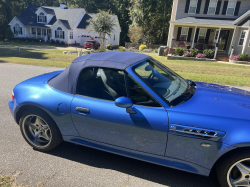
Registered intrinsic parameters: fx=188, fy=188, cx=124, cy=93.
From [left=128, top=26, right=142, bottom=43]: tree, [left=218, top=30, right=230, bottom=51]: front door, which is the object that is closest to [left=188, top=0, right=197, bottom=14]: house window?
[left=218, top=30, right=230, bottom=51]: front door

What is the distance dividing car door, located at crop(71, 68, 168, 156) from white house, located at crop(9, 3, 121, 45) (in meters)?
32.4

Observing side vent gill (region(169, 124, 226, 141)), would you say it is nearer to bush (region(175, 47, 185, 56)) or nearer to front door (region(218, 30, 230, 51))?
bush (region(175, 47, 185, 56))

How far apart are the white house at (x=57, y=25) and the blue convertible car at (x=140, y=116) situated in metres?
32.2

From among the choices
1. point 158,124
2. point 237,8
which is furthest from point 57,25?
point 158,124

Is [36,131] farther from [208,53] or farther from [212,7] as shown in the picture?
[212,7]

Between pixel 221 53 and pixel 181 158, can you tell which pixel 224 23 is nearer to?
pixel 221 53

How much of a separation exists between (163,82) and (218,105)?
92 cm

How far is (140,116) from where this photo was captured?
8.08 ft

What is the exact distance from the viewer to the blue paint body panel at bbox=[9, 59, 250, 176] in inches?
87.7

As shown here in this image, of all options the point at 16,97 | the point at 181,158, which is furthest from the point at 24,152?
the point at 181,158

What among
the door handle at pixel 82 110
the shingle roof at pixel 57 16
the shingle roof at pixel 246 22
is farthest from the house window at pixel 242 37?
the shingle roof at pixel 57 16

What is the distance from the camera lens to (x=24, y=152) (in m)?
3.22

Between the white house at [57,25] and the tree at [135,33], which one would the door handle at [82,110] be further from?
the tree at [135,33]

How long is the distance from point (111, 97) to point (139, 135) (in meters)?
Answer: 0.68
